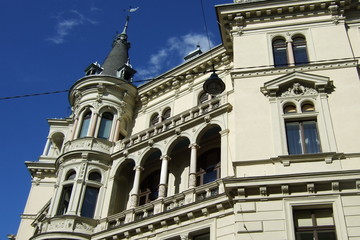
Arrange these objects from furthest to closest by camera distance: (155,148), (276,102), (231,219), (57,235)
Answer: (155,148) < (57,235) < (276,102) < (231,219)

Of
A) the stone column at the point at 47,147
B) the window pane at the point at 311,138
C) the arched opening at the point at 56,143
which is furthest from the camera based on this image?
the arched opening at the point at 56,143

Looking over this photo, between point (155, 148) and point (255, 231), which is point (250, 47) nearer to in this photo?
point (155, 148)

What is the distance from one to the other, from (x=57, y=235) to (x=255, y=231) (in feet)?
37.7

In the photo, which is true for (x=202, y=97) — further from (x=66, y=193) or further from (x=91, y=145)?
(x=66, y=193)

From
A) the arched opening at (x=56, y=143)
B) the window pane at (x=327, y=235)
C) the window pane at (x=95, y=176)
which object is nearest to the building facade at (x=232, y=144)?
the window pane at (x=327, y=235)

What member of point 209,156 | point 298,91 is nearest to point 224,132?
point 209,156

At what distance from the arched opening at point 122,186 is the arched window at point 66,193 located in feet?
7.87

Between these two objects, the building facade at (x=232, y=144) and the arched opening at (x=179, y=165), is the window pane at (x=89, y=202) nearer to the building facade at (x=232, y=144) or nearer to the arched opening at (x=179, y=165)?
the building facade at (x=232, y=144)

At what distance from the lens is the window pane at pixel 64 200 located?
25.8m

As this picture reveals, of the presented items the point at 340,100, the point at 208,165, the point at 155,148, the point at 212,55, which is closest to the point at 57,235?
the point at 155,148

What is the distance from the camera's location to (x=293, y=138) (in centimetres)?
1998

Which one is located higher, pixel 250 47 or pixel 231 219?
pixel 250 47

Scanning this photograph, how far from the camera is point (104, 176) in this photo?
2708cm

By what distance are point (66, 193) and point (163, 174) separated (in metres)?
5.94
